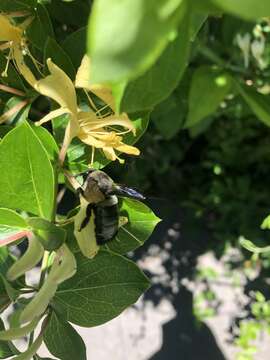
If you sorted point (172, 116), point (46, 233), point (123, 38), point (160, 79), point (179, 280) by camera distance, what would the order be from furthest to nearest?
point (179, 280) → point (172, 116) → point (46, 233) → point (160, 79) → point (123, 38)

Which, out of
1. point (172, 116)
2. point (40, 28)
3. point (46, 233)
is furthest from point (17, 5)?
point (172, 116)

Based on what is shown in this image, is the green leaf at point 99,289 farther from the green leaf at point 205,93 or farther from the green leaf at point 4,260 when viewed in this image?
the green leaf at point 205,93

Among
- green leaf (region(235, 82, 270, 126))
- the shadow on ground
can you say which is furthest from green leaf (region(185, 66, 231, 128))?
the shadow on ground

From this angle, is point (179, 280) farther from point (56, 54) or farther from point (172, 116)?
point (56, 54)

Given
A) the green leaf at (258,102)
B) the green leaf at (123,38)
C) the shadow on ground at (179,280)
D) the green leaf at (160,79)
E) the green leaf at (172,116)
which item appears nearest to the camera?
the green leaf at (123,38)

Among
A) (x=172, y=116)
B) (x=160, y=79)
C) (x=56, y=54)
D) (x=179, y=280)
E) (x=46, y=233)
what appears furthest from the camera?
(x=179, y=280)

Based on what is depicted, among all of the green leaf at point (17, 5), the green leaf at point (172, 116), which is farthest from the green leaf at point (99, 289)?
the green leaf at point (172, 116)

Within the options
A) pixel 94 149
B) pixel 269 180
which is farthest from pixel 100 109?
pixel 269 180

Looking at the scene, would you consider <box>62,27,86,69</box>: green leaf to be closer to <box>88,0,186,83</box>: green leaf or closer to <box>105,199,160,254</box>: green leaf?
<box>105,199,160,254</box>: green leaf
